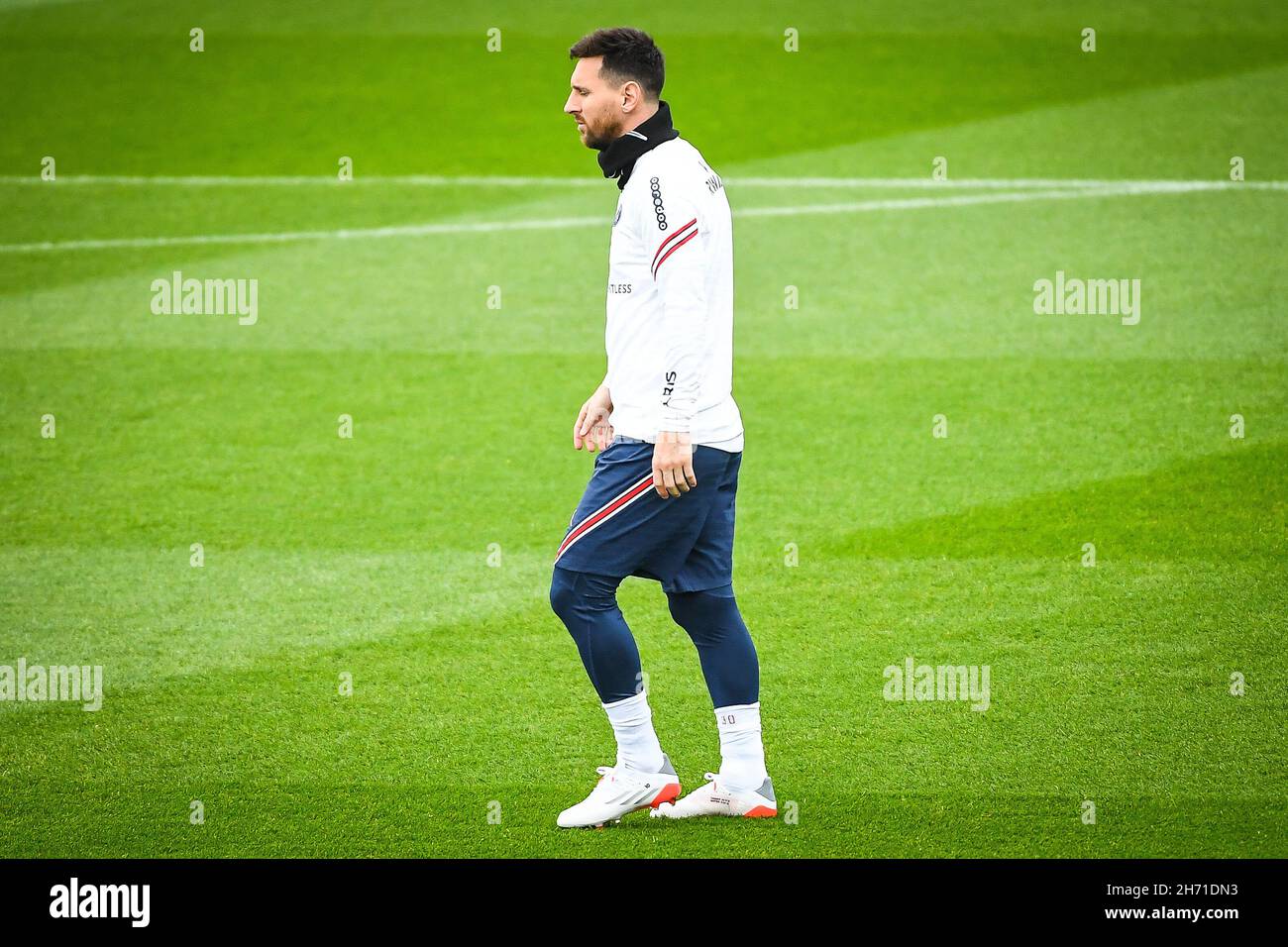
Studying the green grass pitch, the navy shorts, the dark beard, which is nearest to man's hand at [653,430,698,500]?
the navy shorts

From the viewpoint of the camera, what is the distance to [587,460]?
8.47 metres

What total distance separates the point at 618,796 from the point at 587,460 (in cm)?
387

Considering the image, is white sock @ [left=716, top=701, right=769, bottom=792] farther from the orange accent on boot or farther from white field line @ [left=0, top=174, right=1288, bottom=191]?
white field line @ [left=0, top=174, right=1288, bottom=191]

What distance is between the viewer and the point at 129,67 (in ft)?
58.5

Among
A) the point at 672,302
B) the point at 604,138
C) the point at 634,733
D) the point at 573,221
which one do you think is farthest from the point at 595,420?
the point at 573,221

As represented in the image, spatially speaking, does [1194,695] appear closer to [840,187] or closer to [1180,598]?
[1180,598]

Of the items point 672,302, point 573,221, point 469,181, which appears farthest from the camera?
point 469,181

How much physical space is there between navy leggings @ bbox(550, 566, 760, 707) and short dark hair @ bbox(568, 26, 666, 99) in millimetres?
1525

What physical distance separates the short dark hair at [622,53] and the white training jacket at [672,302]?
6.3 inches

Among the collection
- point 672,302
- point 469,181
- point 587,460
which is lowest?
point 587,460

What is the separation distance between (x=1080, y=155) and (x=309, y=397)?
8.38m

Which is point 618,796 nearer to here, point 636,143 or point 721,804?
point 721,804

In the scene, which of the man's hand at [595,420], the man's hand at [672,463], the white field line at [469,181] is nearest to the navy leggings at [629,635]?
the man's hand at [672,463]

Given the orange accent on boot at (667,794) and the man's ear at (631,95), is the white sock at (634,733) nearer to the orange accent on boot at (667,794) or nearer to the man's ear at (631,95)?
the orange accent on boot at (667,794)
